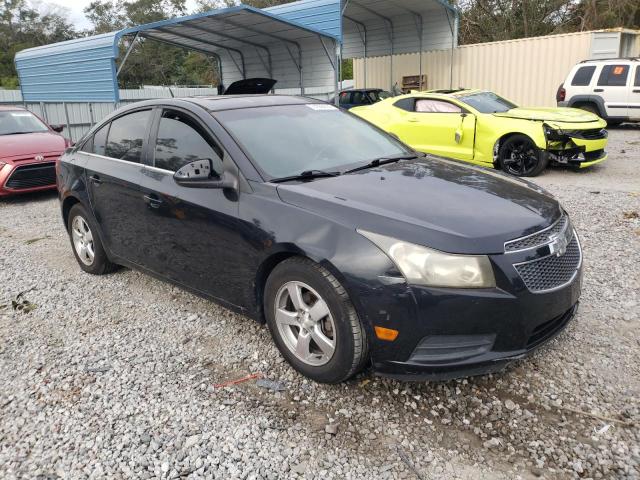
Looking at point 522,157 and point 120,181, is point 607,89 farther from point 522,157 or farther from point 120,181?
point 120,181

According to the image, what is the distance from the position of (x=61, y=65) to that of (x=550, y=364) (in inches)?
721

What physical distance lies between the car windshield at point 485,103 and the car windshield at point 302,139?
564 centimetres

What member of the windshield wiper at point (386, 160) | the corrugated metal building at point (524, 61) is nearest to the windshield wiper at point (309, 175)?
the windshield wiper at point (386, 160)

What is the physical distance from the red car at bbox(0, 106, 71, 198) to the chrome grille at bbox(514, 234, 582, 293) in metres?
8.08

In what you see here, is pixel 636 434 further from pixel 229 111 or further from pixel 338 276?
pixel 229 111

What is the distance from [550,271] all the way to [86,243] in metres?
3.97

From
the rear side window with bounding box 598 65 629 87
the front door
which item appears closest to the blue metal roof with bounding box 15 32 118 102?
the front door

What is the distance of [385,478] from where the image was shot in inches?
90.1

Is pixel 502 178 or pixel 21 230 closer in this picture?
pixel 502 178

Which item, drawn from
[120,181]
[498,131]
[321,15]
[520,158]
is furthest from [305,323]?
[321,15]

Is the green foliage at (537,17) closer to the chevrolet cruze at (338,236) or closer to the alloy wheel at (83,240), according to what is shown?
the chevrolet cruze at (338,236)

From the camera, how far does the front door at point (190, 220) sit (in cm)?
321

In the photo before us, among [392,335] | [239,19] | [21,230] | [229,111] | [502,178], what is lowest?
[21,230]

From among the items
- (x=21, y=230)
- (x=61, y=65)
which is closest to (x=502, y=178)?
(x=21, y=230)
